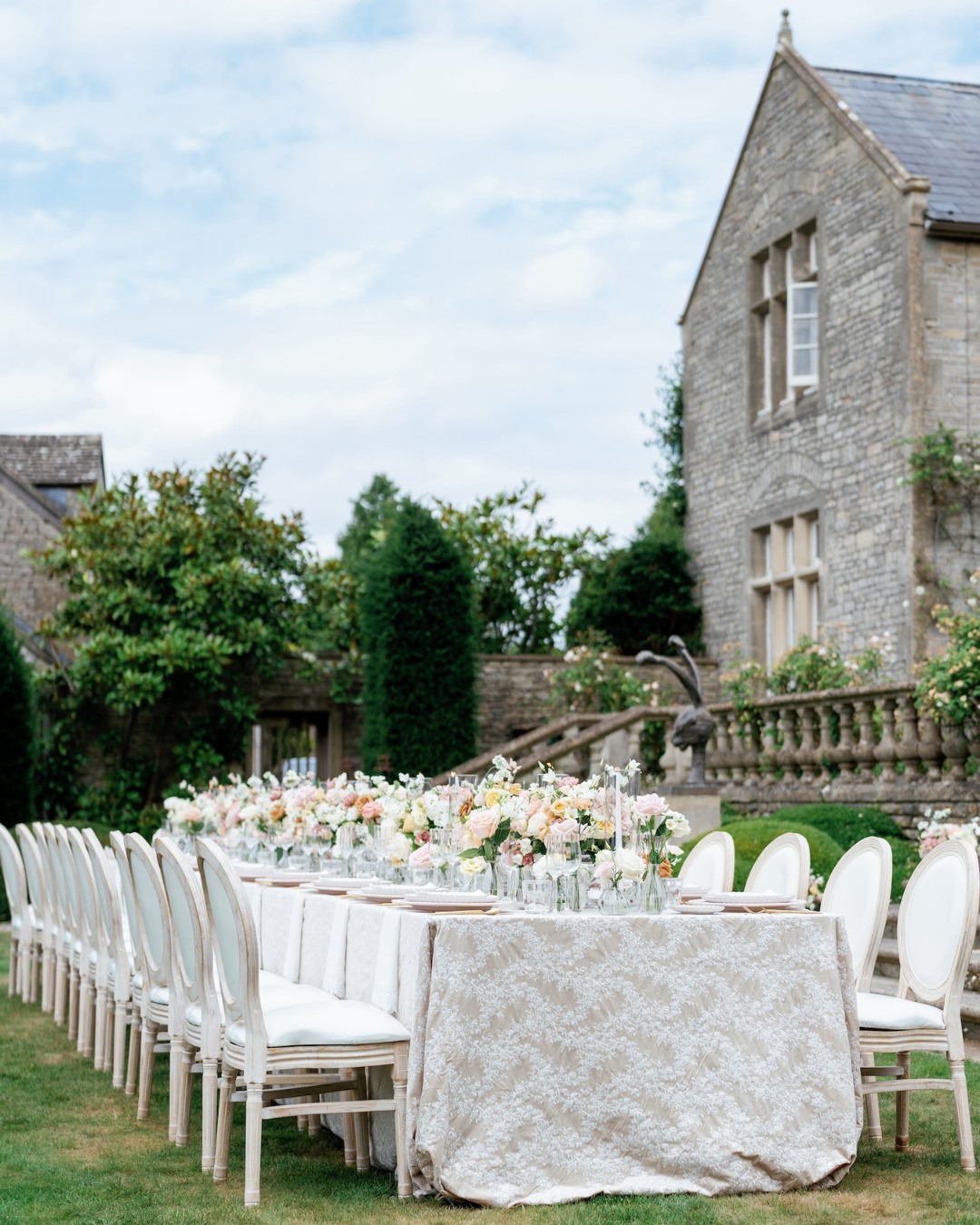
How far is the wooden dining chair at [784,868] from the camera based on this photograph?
6297 millimetres

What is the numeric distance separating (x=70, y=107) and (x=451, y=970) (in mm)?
7913

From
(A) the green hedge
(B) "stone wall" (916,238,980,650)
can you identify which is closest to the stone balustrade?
(A) the green hedge

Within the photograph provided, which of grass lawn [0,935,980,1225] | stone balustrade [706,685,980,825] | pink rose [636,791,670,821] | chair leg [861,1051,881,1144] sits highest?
stone balustrade [706,685,980,825]

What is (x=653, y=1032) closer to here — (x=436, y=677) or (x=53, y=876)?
(x=53, y=876)

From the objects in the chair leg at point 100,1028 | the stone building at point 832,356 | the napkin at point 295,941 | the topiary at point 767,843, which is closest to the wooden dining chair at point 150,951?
the napkin at point 295,941

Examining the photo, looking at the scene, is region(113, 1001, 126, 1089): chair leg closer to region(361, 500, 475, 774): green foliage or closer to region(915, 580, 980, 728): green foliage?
region(915, 580, 980, 728): green foliage

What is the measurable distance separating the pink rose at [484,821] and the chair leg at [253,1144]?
107cm

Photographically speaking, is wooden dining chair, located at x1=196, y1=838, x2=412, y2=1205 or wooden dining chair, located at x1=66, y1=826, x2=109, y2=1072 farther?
wooden dining chair, located at x1=66, y1=826, x2=109, y2=1072

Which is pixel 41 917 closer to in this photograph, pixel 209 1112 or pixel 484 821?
pixel 209 1112

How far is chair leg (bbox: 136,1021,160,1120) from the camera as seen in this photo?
627cm

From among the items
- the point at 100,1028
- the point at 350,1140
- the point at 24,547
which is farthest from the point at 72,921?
the point at 24,547

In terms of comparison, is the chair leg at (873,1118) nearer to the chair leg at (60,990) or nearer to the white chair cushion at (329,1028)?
the white chair cushion at (329,1028)

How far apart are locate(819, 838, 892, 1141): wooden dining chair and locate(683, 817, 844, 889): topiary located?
386 cm

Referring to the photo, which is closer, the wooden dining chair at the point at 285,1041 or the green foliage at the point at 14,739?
the wooden dining chair at the point at 285,1041
